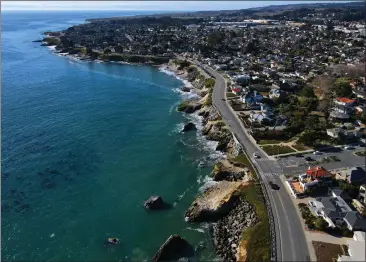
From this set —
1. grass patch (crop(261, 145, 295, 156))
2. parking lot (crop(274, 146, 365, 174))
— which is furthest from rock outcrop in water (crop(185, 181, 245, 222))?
grass patch (crop(261, 145, 295, 156))

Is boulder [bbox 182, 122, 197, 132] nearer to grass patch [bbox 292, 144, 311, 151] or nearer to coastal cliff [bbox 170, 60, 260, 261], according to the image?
coastal cliff [bbox 170, 60, 260, 261]

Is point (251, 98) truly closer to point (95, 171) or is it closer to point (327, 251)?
point (95, 171)

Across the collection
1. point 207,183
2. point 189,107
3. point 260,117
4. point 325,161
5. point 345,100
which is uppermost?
point 325,161

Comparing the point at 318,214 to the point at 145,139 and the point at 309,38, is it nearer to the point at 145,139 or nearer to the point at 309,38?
the point at 145,139

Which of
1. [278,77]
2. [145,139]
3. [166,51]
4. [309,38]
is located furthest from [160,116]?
[309,38]

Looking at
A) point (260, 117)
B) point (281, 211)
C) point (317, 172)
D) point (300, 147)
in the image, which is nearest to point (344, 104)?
point (260, 117)

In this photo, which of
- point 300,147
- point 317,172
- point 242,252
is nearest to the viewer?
point 242,252

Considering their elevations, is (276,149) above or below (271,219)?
below
